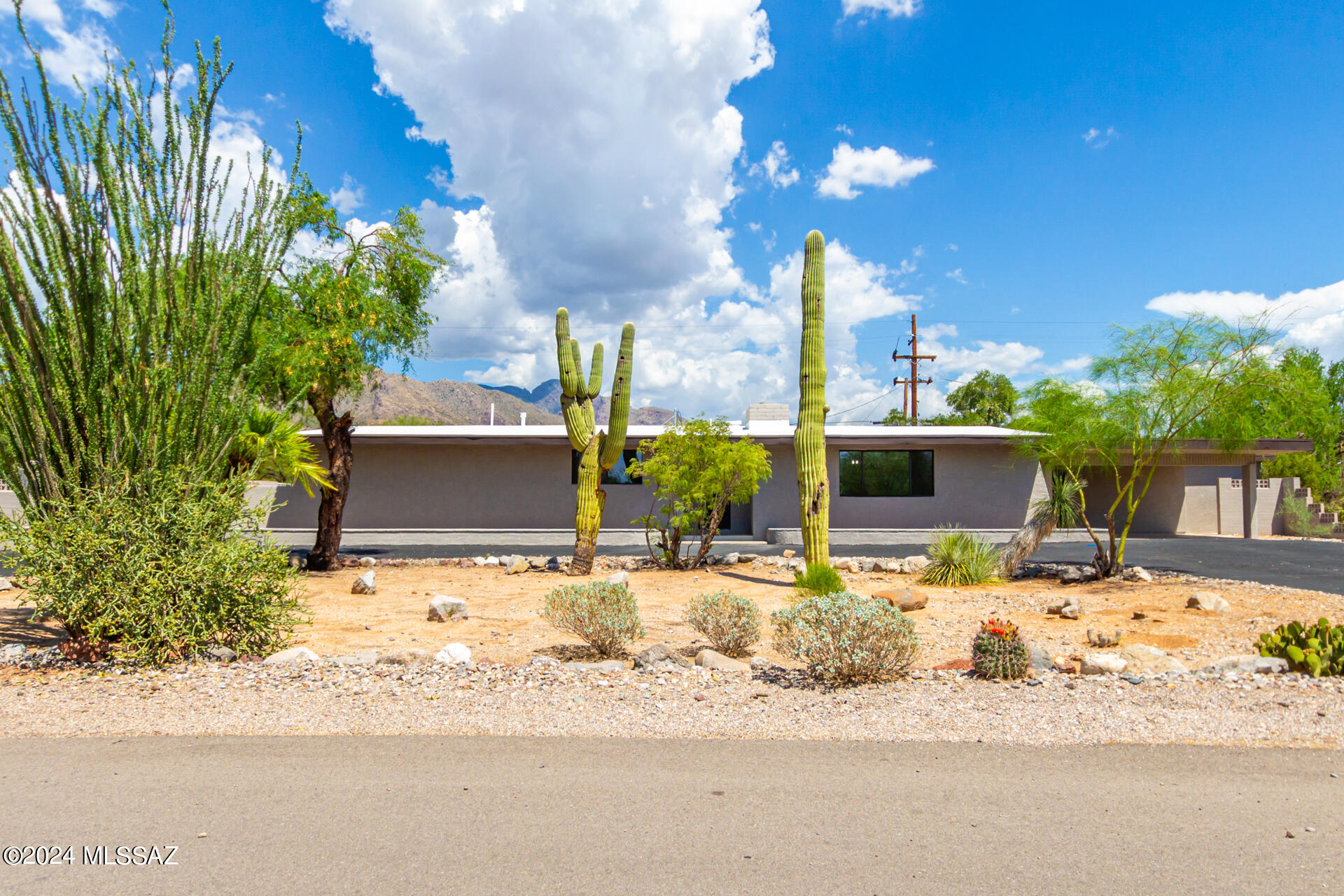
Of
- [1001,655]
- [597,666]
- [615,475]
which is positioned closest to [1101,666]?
[1001,655]

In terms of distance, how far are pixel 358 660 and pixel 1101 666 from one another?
18.4 feet

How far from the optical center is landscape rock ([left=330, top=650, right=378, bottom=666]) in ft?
18.6

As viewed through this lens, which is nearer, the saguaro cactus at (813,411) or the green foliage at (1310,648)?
the green foliage at (1310,648)

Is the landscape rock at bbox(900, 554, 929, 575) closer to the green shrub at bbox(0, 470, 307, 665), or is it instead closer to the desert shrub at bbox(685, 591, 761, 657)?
the desert shrub at bbox(685, 591, 761, 657)

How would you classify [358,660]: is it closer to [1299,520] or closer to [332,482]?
[332,482]

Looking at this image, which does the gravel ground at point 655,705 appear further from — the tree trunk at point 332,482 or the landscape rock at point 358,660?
the tree trunk at point 332,482

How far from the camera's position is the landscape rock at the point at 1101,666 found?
5.53 meters

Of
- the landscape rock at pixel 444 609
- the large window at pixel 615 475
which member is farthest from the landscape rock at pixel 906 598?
the large window at pixel 615 475

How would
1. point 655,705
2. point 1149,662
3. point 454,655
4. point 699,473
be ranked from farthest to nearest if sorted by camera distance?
1. point 699,473
2. point 1149,662
3. point 454,655
4. point 655,705

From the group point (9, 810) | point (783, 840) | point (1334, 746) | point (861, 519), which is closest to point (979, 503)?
point (861, 519)

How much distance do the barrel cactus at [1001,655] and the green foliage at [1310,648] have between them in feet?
6.44

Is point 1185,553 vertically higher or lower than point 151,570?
lower

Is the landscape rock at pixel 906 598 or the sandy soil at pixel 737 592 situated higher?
the landscape rock at pixel 906 598

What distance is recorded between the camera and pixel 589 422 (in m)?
12.7
